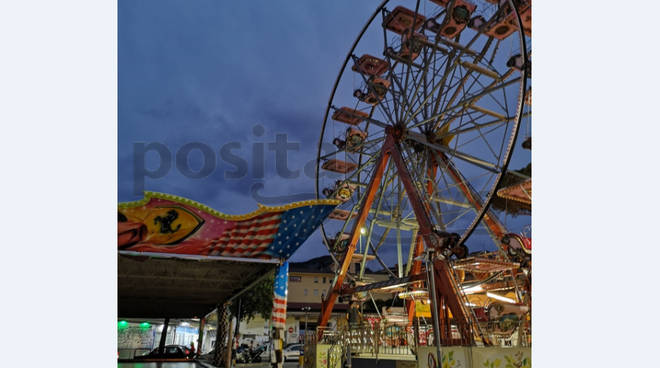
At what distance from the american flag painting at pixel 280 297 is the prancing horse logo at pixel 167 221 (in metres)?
2.59

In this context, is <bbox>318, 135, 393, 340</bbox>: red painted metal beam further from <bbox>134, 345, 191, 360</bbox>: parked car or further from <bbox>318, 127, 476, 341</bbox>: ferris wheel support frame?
<bbox>134, 345, 191, 360</bbox>: parked car

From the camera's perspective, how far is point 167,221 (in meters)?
9.28

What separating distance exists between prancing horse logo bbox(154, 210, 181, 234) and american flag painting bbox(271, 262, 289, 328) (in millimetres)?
2588

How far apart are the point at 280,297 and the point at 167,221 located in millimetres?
2994

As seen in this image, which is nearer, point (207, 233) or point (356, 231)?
point (207, 233)

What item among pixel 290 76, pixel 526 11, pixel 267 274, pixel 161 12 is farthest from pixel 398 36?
pixel 290 76

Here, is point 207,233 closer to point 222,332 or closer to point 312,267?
point 222,332

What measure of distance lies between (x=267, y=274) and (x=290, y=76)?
6976 cm

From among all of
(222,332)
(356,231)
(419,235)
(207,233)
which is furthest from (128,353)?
(207,233)

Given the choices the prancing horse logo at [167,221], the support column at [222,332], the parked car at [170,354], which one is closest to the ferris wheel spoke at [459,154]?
the prancing horse logo at [167,221]

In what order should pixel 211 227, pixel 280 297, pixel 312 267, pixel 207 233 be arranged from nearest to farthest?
1. pixel 211 227
2. pixel 207 233
3. pixel 280 297
4. pixel 312 267

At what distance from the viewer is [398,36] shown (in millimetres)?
20125

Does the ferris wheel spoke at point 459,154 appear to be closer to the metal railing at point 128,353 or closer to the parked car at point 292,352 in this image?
the parked car at point 292,352
